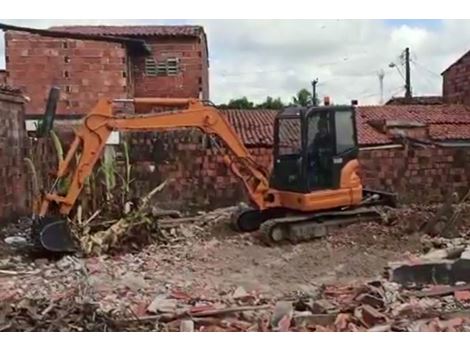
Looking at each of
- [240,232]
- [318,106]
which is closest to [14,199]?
[240,232]

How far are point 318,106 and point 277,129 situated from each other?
29.7 inches

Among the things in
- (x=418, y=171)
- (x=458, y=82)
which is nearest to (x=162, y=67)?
(x=418, y=171)

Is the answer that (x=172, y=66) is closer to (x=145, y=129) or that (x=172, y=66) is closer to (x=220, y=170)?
(x=220, y=170)

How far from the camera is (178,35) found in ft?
40.8

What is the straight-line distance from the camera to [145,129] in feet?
23.5

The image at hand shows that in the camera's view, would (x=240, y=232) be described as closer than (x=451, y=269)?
No

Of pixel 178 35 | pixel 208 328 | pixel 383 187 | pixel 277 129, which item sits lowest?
pixel 208 328

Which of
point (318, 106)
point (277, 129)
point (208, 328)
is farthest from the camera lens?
point (277, 129)

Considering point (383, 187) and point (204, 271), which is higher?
point (383, 187)

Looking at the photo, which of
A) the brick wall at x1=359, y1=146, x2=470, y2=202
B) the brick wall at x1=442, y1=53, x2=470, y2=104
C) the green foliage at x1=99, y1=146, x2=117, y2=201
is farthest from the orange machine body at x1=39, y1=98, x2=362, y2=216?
the brick wall at x1=442, y1=53, x2=470, y2=104

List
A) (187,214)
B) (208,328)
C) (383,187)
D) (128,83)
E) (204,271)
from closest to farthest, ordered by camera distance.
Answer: (208,328) < (204,271) < (187,214) < (383,187) < (128,83)

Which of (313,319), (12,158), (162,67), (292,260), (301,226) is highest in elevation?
(162,67)

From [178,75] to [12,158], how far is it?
4.71 meters

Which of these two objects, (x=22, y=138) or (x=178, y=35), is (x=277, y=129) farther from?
(x=178, y=35)
